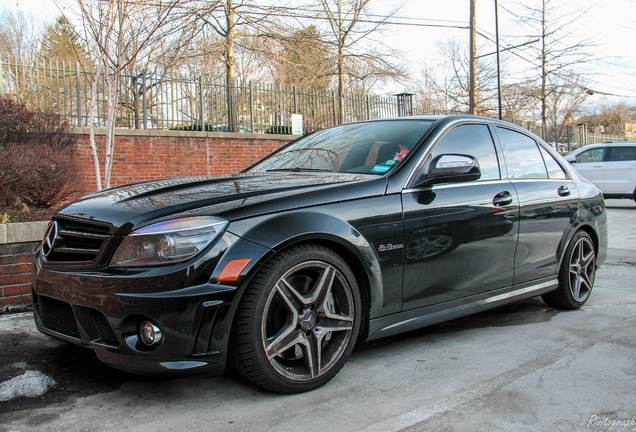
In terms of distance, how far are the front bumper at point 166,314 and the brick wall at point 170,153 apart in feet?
26.2

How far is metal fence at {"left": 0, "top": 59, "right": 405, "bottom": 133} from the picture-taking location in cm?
1014

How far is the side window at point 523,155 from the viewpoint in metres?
4.15

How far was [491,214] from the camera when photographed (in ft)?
12.1

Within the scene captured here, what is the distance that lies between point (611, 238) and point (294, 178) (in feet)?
24.4

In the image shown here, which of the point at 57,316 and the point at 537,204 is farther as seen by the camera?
the point at 537,204

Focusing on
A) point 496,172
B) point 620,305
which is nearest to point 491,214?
point 496,172

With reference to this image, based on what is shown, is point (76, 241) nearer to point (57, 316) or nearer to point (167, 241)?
point (57, 316)

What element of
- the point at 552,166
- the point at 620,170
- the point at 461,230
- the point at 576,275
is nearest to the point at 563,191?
the point at 552,166

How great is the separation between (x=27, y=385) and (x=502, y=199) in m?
3.18

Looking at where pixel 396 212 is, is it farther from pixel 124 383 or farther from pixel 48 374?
pixel 48 374

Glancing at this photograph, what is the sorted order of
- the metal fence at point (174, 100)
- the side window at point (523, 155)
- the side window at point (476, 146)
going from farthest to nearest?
the metal fence at point (174, 100) → the side window at point (523, 155) → the side window at point (476, 146)

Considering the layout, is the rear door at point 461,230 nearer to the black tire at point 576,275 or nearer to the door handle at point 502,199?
the door handle at point 502,199

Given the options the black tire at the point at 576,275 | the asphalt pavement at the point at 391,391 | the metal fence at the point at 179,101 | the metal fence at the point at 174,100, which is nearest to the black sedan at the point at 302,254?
the asphalt pavement at the point at 391,391

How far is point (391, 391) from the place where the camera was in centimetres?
286
